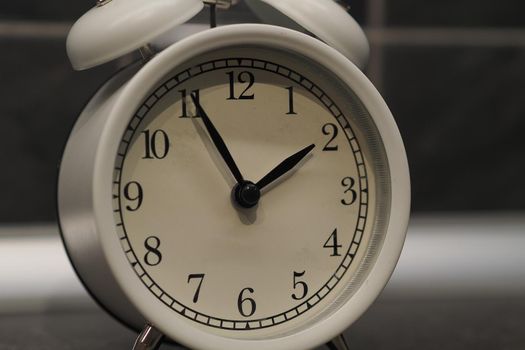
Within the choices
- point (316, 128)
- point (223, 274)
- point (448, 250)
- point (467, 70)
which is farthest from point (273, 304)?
point (467, 70)

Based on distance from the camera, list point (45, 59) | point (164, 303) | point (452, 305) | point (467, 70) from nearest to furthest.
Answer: point (164, 303)
point (452, 305)
point (45, 59)
point (467, 70)

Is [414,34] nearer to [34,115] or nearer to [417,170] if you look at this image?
[417,170]

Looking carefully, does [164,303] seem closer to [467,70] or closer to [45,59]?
[45,59]

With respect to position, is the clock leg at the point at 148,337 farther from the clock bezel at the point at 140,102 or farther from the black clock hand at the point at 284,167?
the black clock hand at the point at 284,167

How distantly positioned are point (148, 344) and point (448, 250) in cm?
64

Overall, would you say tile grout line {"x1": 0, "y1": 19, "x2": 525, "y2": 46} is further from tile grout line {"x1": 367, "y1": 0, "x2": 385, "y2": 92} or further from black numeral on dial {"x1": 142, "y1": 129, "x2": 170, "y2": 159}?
black numeral on dial {"x1": 142, "y1": 129, "x2": 170, "y2": 159}

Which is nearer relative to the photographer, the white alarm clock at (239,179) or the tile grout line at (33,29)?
the white alarm clock at (239,179)

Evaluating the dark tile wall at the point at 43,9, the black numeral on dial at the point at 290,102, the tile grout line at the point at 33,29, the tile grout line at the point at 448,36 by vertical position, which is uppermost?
the tile grout line at the point at 448,36

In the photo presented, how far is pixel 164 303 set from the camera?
0.79m

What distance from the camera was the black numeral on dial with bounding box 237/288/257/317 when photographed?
0.82 m

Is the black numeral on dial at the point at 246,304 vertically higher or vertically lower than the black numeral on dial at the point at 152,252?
lower

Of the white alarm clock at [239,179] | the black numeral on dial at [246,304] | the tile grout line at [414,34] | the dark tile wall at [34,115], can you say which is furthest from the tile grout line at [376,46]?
the black numeral on dial at [246,304]

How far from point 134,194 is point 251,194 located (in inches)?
3.9

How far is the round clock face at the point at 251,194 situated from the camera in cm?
80
